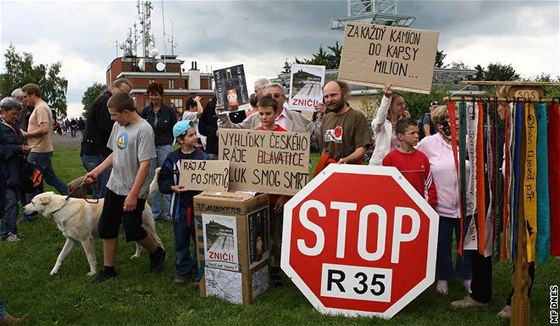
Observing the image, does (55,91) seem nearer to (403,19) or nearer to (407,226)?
(403,19)

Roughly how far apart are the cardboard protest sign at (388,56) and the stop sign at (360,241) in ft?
2.81

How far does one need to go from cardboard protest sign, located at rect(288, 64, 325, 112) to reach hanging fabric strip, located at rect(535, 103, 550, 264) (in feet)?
11.8

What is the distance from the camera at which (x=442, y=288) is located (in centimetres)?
513

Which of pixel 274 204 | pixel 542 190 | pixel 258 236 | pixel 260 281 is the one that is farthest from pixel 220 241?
pixel 542 190

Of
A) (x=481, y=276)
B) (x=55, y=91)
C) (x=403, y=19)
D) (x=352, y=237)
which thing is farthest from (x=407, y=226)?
(x=55, y=91)

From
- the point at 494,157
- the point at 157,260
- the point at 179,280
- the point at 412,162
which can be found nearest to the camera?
the point at 494,157

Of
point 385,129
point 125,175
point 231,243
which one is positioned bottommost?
point 231,243

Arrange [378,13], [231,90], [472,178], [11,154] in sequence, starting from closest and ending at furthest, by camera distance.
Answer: [472,178] → [231,90] → [11,154] → [378,13]

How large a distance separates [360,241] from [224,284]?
1.46 meters

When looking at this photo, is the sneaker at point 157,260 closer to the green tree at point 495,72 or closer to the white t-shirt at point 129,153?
the white t-shirt at point 129,153

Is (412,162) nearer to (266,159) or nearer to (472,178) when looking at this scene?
(472,178)

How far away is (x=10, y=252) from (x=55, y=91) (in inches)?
2704

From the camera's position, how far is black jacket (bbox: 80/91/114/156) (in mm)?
7219

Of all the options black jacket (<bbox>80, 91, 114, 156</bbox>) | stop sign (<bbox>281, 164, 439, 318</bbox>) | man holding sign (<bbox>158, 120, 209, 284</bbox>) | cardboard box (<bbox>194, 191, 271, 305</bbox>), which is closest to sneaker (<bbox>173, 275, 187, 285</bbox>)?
man holding sign (<bbox>158, 120, 209, 284</bbox>)
